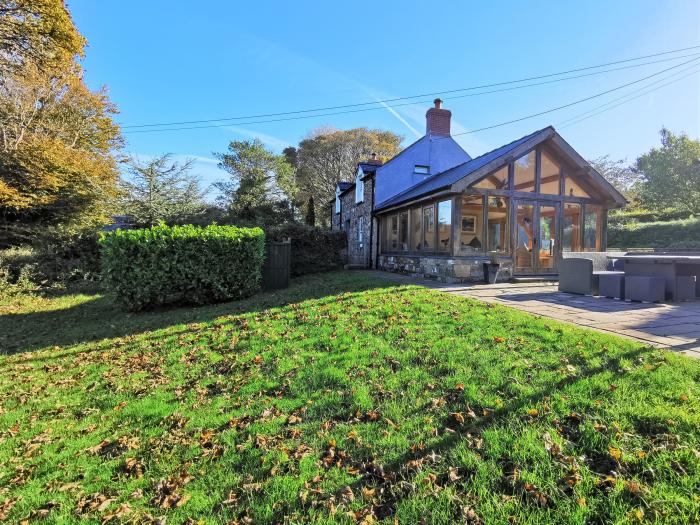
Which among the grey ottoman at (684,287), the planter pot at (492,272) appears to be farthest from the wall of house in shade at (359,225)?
the grey ottoman at (684,287)

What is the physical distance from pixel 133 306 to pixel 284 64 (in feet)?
39.7

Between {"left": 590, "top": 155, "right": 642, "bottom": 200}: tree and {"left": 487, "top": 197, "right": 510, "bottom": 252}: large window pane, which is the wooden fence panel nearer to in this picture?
{"left": 487, "top": 197, "right": 510, "bottom": 252}: large window pane

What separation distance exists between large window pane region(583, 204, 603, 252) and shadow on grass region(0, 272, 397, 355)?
8172 millimetres

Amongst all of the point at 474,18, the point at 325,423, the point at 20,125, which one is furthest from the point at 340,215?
the point at 325,423

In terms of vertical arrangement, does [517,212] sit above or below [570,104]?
below

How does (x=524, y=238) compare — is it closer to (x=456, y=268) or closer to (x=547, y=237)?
(x=547, y=237)

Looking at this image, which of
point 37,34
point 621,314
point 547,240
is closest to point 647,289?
point 621,314

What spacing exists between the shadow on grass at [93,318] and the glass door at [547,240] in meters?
6.02

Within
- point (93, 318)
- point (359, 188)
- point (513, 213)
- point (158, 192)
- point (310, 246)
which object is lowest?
point (93, 318)

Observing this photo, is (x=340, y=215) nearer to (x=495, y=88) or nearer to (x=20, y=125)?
(x=495, y=88)

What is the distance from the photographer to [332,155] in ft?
107

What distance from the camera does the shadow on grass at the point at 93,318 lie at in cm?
600

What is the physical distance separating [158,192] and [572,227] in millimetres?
18214

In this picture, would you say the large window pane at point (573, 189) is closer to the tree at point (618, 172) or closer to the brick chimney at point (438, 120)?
the brick chimney at point (438, 120)
